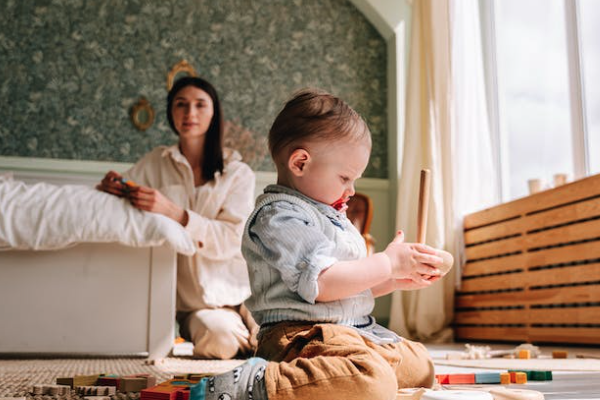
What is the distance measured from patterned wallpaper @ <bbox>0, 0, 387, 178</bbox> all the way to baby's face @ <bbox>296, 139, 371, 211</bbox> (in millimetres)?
3144

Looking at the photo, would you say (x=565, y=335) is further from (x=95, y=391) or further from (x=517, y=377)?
(x=95, y=391)

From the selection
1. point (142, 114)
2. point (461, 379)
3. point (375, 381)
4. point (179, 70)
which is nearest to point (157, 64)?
point (179, 70)

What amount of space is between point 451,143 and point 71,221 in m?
2.02

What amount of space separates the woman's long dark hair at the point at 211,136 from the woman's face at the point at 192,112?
0.08 ft

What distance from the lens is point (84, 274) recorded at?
7.41ft

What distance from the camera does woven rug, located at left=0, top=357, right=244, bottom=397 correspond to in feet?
4.69

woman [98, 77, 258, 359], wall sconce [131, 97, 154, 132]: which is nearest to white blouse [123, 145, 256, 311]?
woman [98, 77, 258, 359]

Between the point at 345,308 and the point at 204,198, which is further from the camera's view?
the point at 204,198

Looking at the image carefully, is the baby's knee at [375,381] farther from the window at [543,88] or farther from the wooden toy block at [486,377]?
the window at [543,88]

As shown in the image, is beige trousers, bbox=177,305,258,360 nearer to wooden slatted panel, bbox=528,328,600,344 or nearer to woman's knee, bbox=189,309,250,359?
woman's knee, bbox=189,309,250,359

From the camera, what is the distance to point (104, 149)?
406cm

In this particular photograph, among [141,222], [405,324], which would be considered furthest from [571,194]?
[141,222]

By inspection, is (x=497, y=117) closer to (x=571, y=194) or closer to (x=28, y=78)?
(x=571, y=194)

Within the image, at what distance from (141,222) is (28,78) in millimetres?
2291
